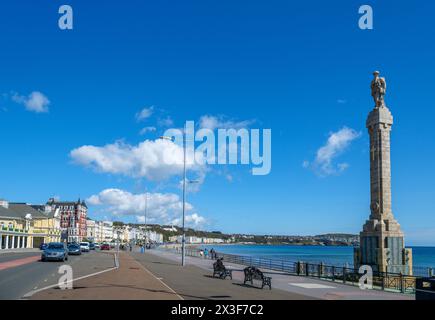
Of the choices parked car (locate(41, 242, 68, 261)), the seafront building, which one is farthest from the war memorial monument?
the seafront building

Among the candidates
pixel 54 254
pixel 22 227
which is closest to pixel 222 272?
pixel 54 254

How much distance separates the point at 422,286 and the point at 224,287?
9.21m

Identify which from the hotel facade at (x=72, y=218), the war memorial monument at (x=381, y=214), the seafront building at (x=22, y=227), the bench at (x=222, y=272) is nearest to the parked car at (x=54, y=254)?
the bench at (x=222, y=272)

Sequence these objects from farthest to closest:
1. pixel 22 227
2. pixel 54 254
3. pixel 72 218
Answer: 1. pixel 72 218
2. pixel 22 227
3. pixel 54 254

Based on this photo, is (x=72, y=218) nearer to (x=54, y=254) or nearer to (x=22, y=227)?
(x=22, y=227)

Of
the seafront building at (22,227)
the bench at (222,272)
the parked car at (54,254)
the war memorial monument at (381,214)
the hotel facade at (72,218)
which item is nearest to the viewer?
the bench at (222,272)

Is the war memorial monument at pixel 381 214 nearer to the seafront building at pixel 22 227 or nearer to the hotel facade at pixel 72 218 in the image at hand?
the seafront building at pixel 22 227

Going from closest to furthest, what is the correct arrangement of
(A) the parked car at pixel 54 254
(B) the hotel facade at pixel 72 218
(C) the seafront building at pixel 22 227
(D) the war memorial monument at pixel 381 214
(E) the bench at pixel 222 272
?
(E) the bench at pixel 222 272
(D) the war memorial monument at pixel 381 214
(A) the parked car at pixel 54 254
(C) the seafront building at pixel 22 227
(B) the hotel facade at pixel 72 218

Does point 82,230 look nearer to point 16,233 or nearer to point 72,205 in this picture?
point 72,205

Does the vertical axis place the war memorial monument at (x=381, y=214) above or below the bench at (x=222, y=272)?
above

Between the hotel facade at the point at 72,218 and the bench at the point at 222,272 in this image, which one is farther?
the hotel facade at the point at 72,218

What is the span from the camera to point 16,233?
77312 millimetres
